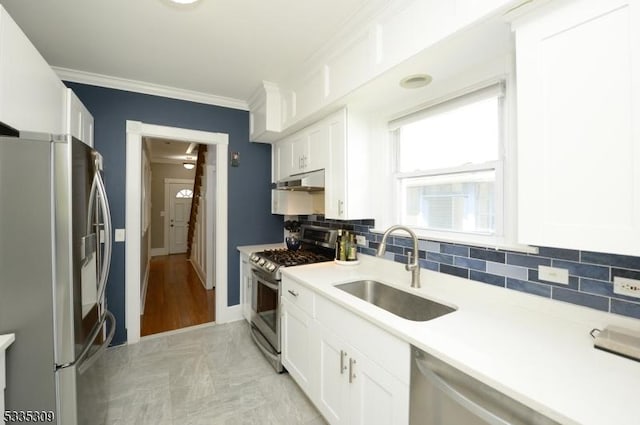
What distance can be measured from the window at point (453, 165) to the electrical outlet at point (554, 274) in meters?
0.28

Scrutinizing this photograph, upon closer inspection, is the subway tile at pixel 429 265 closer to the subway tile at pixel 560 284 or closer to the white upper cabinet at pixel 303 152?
the subway tile at pixel 560 284

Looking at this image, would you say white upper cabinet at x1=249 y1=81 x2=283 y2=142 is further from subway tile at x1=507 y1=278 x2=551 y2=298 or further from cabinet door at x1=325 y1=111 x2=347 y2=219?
subway tile at x1=507 y1=278 x2=551 y2=298

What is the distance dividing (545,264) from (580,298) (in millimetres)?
173

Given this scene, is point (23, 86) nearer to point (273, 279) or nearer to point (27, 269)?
point (27, 269)

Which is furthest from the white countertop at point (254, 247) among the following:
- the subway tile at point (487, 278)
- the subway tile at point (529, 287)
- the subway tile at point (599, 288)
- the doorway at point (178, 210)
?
the doorway at point (178, 210)

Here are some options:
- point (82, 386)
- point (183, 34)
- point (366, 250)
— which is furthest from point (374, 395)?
point (183, 34)

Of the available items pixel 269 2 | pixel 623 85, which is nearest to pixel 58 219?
pixel 269 2

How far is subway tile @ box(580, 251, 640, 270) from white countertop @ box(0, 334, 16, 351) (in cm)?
238

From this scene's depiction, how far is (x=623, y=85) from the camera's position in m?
0.82

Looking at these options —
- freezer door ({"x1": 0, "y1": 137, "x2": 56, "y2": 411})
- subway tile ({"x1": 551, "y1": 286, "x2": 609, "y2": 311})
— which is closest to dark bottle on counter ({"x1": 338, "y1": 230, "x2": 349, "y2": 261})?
subway tile ({"x1": 551, "y1": 286, "x2": 609, "y2": 311})

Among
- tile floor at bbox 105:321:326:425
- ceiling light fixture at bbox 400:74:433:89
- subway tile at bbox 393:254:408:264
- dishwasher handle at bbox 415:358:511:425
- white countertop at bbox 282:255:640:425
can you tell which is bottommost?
tile floor at bbox 105:321:326:425

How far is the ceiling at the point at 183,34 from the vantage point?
1674 millimetres

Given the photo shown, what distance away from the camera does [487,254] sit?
1475 mm

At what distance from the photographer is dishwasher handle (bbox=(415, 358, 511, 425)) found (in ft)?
2.78
